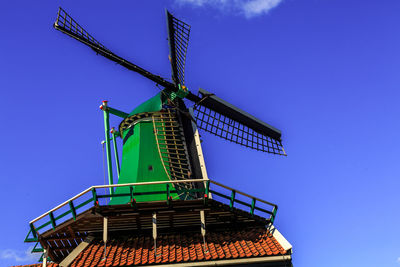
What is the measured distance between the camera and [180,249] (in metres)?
13.3

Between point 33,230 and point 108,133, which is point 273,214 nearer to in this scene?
point 108,133

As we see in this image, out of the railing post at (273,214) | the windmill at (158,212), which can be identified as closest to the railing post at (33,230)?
the windmill at (158,212)

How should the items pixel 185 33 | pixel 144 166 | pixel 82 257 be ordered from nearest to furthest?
pixel 82 257 → pixel 144 166 → pixel 185 33

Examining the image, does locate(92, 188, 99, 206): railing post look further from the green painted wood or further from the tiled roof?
the green painted wood

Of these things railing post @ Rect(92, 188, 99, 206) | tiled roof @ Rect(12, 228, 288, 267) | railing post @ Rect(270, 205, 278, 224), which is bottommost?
tiled roof @ Rect(12, 228, 288, 267)

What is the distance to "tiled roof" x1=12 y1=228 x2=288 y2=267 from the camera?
12.8 meters

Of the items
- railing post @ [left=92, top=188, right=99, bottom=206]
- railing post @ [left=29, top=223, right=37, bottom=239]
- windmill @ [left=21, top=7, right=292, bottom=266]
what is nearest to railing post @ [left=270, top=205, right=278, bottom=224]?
windmill @ [left=21, top=7, right=292, bottom=266]

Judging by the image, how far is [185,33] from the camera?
2167 cm

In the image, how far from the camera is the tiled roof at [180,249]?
12781 mm

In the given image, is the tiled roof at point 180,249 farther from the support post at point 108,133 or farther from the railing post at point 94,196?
the support post at point 108,133

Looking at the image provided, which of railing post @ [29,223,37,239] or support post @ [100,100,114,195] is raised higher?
support post @ [100,100,114,195]

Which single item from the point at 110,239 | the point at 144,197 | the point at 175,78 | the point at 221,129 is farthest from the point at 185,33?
the point at 110,239

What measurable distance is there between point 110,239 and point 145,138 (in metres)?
4.46

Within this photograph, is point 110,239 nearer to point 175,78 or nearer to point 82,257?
point 82,257
